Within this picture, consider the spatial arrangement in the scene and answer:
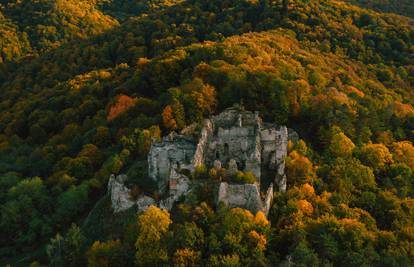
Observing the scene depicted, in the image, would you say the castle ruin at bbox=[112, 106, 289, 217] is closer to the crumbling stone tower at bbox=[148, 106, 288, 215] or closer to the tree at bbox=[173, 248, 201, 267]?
the crumbling stone tower at bbox=[148, 106, 288, 215]

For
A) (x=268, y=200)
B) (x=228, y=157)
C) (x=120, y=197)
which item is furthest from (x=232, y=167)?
(x=120, y=197)

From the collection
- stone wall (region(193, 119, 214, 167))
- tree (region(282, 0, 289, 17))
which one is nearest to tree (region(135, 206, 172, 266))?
stone wall (region(193, 119, 214, 167))

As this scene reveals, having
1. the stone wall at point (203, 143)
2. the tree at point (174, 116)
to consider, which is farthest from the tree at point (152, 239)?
the tree at point (174, 116)

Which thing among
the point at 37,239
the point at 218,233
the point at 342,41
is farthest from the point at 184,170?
the point at 342,41

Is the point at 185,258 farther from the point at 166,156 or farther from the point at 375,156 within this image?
the point at 375,156

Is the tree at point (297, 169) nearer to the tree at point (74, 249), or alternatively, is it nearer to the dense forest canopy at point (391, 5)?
the tree at point (74, 249)

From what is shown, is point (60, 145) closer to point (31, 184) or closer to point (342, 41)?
point (31, 184)
